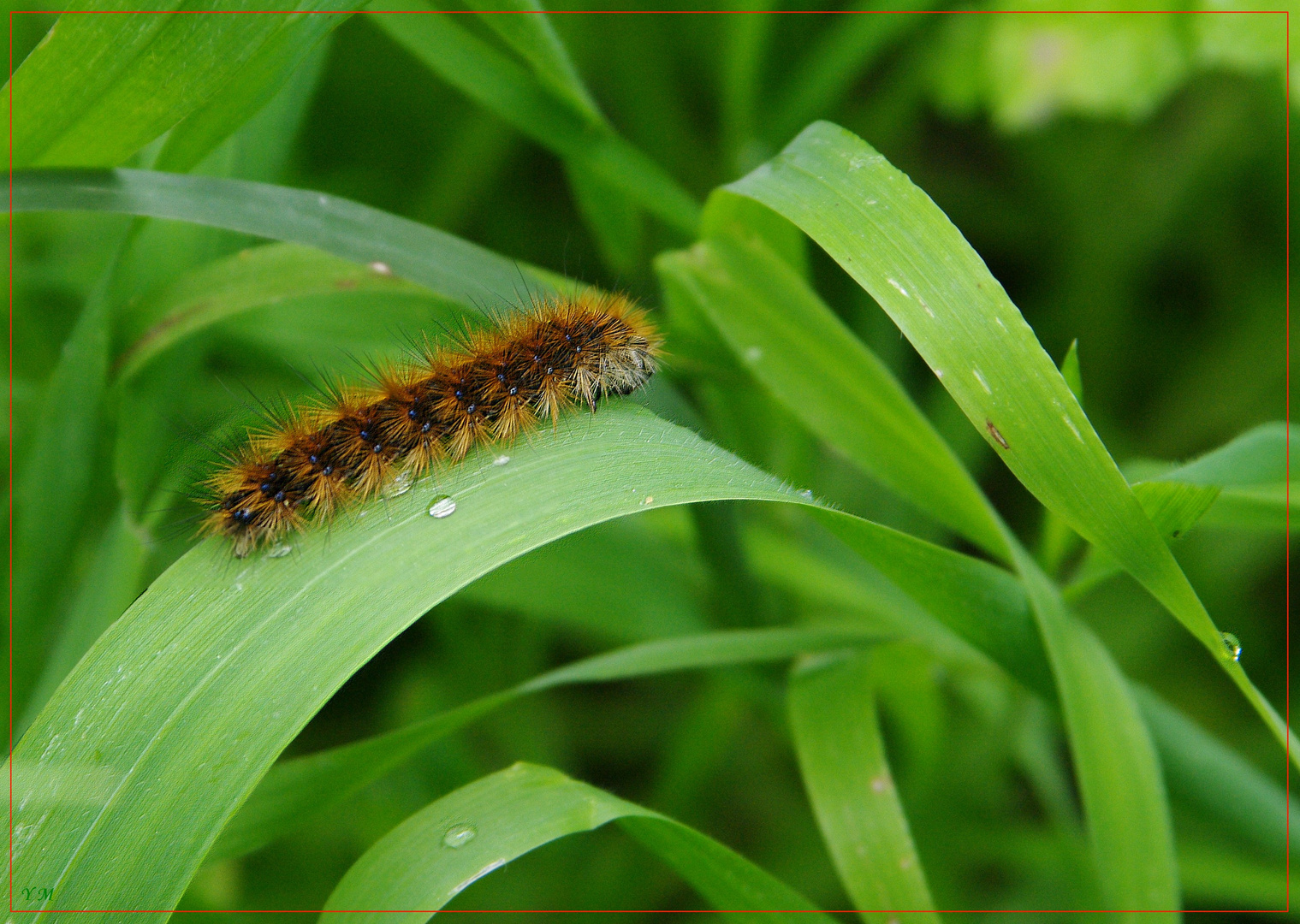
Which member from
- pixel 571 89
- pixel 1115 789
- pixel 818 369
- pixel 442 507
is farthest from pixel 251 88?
pixel 1115 789

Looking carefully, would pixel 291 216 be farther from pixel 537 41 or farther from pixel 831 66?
pixel 831 66

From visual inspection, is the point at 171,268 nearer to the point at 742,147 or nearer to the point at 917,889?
the point at 742,147

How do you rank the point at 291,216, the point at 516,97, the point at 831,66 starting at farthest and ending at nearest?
1. the point at 831,66
2. the point at 516,97
3. the point at 291,216

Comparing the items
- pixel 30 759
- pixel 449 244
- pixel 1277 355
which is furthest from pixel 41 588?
pixel 1277 355

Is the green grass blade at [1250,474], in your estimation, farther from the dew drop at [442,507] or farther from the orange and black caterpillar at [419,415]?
the dew drop at [442,507]

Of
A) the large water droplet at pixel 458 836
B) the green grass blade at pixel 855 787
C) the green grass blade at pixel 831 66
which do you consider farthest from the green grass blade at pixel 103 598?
the green grass blade at pixel 831 66

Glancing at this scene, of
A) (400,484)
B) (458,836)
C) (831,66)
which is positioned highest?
(831,66)
